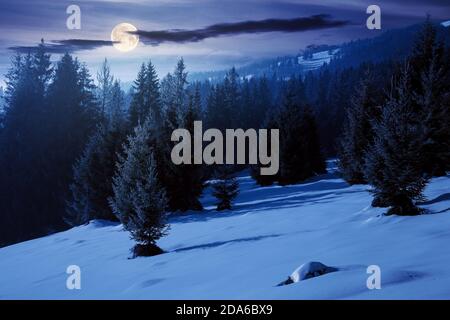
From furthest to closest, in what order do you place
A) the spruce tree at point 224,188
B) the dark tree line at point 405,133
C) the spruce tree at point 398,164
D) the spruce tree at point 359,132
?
the spruce tree at point 359,132 < the spruce tree at point 224,188 < the dark tree line at point 405,133 < the spruce tree at point 398,164

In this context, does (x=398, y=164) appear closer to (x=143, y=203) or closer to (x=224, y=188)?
(x=143, y=203)

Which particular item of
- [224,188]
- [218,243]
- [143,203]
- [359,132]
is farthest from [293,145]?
[143,203]

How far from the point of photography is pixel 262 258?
1095cm

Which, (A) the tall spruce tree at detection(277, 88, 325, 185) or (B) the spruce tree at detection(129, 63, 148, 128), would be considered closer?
(A) the tall spruce tree at detection(277, 88, 325, 185)

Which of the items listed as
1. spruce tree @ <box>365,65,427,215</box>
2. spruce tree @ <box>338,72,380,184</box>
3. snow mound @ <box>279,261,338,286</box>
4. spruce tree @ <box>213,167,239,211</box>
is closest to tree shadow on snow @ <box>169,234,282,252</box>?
spruce tree @ <box>365,65,427,215</box>

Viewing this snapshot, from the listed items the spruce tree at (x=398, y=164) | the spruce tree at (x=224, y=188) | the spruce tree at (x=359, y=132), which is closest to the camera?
the spruce tree at (x=398, y=164)

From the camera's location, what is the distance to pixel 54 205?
4041 cm

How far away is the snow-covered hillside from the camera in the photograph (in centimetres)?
767

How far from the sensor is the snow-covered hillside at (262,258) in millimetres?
7672

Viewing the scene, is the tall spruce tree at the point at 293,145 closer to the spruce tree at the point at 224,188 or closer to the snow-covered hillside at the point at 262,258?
the spruce tree at the point at 224,188

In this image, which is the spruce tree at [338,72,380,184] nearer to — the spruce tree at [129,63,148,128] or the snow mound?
the snow mound

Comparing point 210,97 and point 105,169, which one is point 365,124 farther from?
point 210,97

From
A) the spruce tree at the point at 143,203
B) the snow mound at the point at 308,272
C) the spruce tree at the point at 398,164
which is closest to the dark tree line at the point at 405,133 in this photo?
the spruce tree at the point at 398,164
